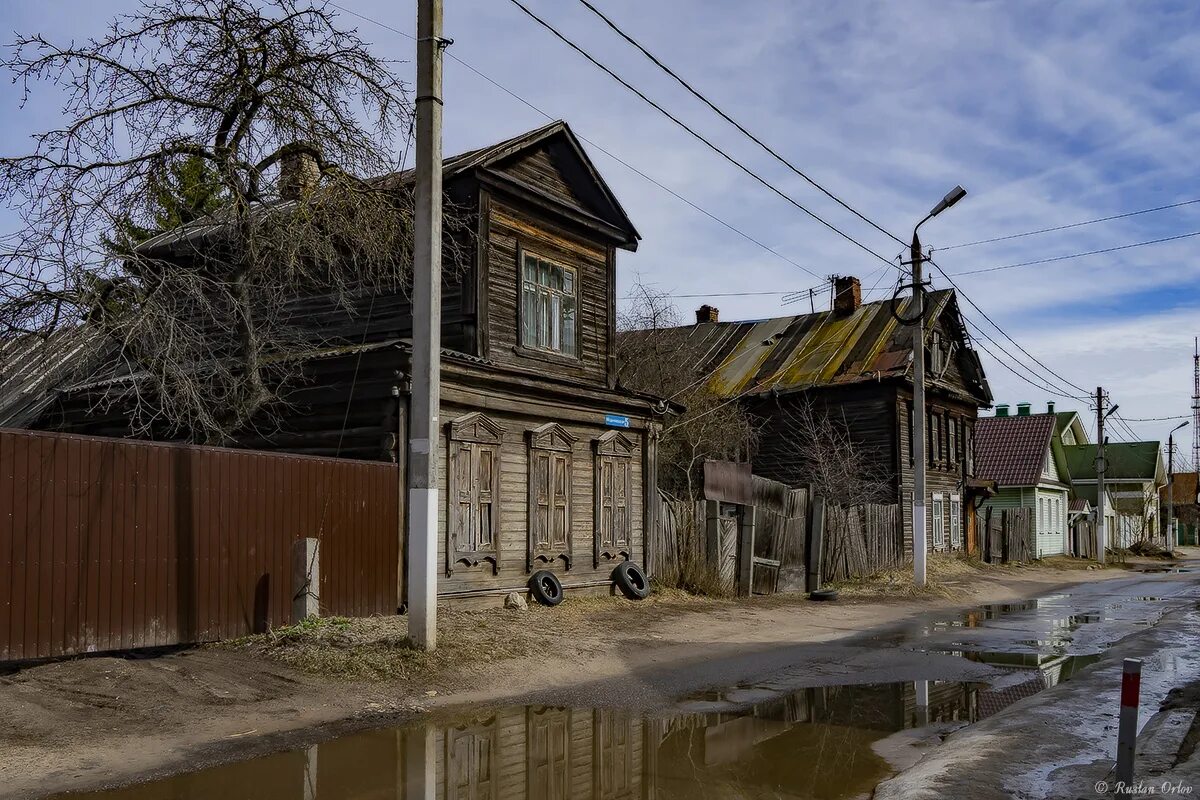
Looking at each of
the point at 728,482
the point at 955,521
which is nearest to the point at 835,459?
the point at 955,521

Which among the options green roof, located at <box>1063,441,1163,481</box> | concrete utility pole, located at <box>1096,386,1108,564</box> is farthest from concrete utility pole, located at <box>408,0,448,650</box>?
green roof, located at <box>1063,441,1163,481</box>

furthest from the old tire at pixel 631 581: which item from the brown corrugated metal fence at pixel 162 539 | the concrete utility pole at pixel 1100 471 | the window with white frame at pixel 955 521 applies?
the concrete utility pole at pixel 1100 471

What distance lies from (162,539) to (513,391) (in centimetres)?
662

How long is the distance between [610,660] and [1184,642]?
8.33 meters

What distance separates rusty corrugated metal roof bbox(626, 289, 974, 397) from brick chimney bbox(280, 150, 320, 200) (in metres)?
21.1

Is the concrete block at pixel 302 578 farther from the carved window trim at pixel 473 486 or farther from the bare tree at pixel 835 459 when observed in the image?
the bare tree at pixel 835 459

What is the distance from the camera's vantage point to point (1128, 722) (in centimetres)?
548

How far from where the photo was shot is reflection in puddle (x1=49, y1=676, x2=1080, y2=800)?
20.9 feet

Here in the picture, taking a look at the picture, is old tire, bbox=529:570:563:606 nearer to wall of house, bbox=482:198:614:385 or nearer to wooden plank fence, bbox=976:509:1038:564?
wall of house, bbox=482:198:614:385

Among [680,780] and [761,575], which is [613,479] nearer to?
[761,575]

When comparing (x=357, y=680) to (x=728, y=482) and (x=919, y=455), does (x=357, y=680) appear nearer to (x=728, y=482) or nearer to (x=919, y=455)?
(x=728, y=482)

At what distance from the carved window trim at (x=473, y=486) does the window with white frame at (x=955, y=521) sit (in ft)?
80.1

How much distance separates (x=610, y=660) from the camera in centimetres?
1179

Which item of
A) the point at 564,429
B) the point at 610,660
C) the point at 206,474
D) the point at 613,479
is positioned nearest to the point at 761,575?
the point at 613,479
